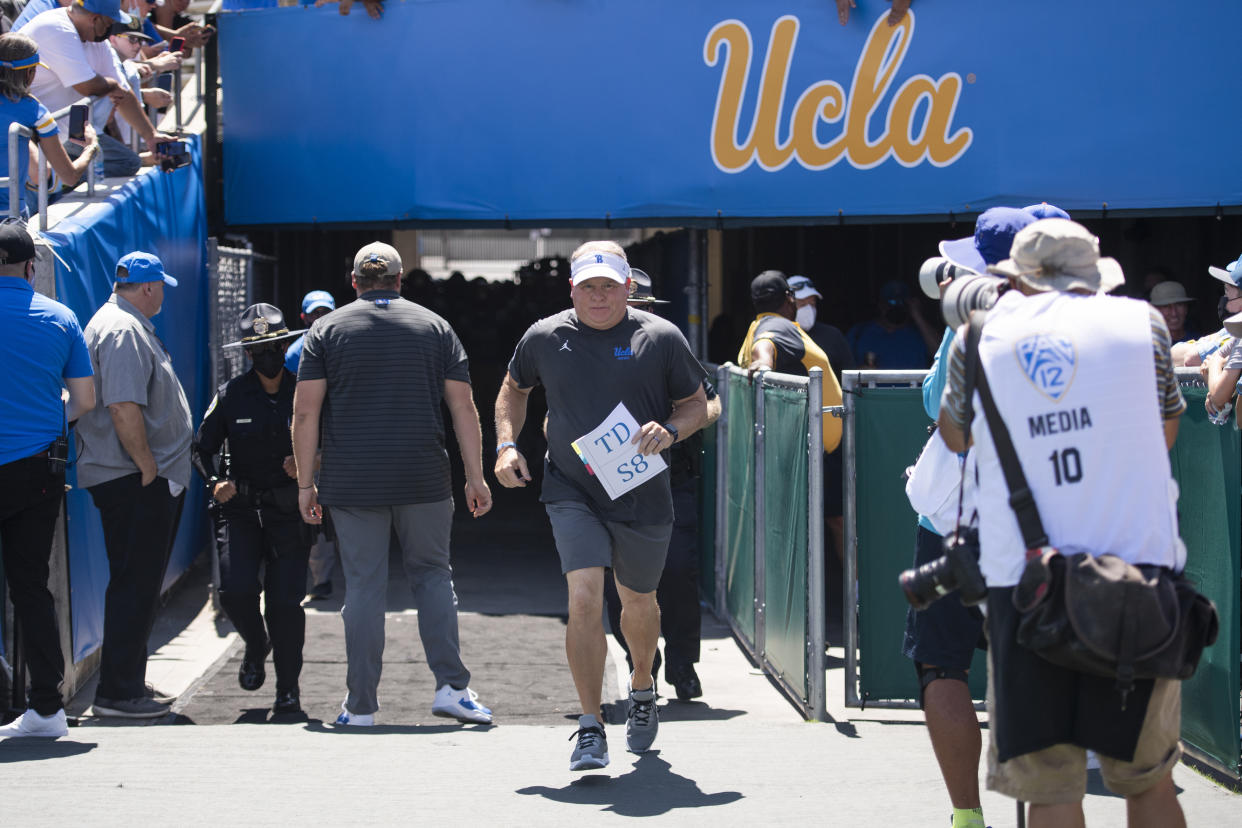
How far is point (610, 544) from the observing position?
538 centimetres

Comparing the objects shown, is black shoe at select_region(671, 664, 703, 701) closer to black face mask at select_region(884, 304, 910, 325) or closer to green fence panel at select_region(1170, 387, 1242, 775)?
green fence panel at select_region(1170, 387, 1242, 775)

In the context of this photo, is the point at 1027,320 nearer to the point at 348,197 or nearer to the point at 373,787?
the point at 373,787

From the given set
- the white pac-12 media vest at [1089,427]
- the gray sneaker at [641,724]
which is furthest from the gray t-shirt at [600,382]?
the white pac-12 media vest at [1089,427]

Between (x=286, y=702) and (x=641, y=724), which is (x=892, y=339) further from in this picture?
(x=641, y=724)

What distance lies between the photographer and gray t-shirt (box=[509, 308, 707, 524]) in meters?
5.33

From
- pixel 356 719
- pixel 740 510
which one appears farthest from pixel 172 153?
pixel 356 719

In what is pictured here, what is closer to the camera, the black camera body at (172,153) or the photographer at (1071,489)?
the photographer at (1071,489)

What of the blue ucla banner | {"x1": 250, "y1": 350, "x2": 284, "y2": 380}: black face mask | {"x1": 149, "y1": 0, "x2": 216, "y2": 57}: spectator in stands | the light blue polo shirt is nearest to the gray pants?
{"x1": 250, "y1": 350, "x2": 284, "y2": 380}: black face mask

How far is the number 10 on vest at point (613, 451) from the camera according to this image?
5.25m

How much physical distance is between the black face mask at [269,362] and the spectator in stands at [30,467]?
3.89 ft

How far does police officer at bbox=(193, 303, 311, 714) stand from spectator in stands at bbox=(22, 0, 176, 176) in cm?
232

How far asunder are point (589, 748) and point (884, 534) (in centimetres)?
174

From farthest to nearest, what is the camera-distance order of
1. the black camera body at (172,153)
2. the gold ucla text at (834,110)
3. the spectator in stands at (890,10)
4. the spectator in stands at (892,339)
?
the spectator in stands at (892,339)
the gold ucla text at (834,110)
the spectator in stands at (890,10)
the black camera body at (172,153)

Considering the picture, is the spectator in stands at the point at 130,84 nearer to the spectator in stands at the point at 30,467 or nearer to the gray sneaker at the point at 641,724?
the spectator in stands at the point at 30,467
